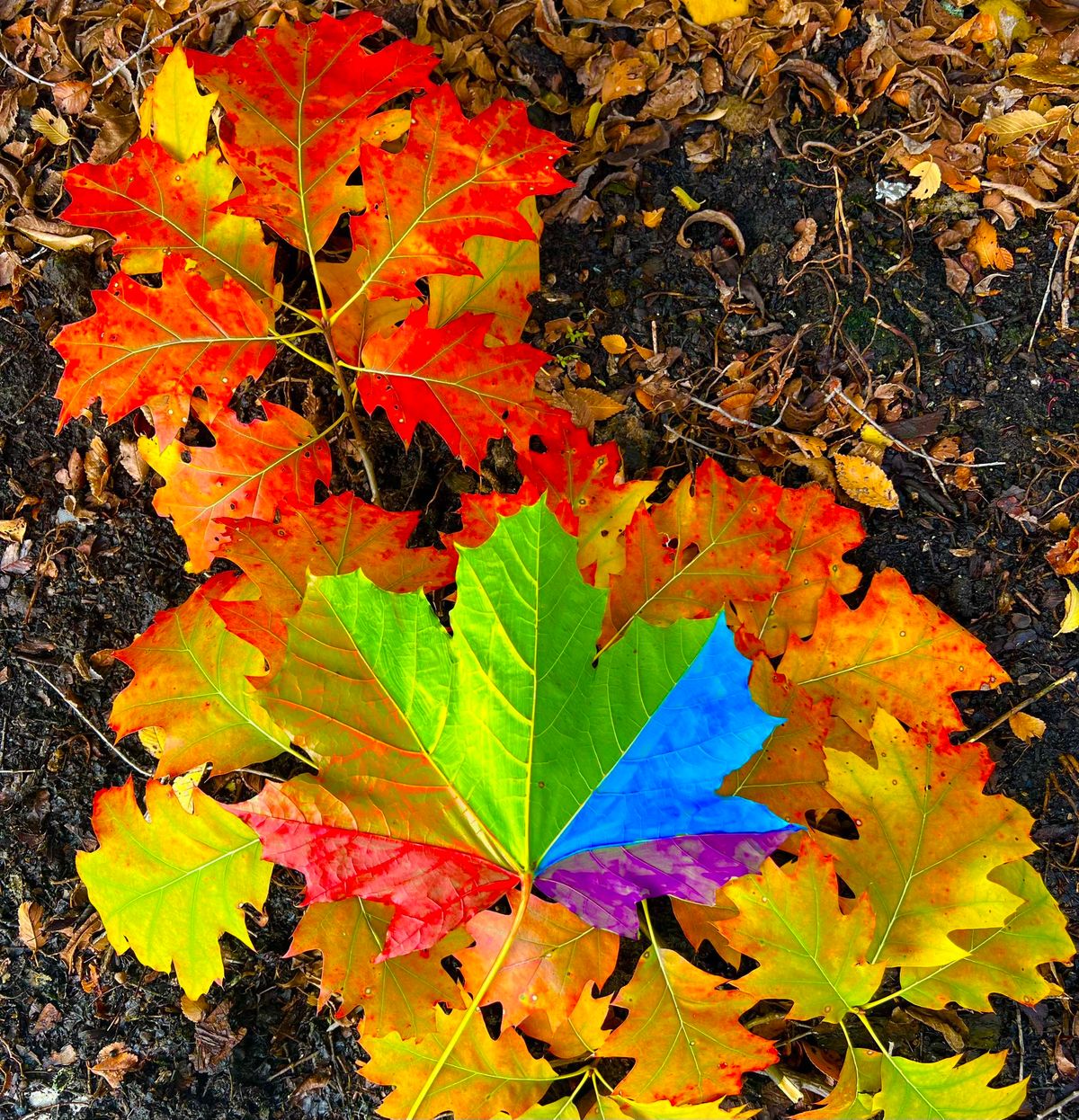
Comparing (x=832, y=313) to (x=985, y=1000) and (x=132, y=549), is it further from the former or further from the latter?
(x=132, y=549)

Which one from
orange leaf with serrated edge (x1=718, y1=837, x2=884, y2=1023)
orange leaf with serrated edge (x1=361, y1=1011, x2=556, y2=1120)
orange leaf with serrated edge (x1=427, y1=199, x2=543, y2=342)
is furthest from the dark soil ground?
orange leaf with serrated edge (x1=718, y1=837, x2=884, y2=1023)

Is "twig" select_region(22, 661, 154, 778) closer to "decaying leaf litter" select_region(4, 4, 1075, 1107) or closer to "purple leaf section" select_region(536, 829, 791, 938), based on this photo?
"decaying leaf litter" select_region(4, 4, 1075, 1107)

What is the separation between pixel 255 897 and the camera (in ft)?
4.15

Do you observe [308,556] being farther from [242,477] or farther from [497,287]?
[497,287]

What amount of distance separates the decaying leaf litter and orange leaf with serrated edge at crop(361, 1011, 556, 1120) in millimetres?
814

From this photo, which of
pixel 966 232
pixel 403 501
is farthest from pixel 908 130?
pixel 403 501

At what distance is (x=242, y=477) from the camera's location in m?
1.41

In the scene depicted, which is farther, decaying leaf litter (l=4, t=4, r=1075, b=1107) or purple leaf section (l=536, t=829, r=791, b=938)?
decaying leaf litter (l=4, t=4, r=1075, b=1107)

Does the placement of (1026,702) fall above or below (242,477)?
below

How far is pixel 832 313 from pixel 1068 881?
3.61ft

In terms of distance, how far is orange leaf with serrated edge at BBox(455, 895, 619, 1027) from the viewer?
1261mm

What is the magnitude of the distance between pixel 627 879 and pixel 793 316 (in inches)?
42.3

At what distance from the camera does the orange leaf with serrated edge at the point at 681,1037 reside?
3.90ft

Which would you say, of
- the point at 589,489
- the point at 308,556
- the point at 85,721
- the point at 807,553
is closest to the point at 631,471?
the point at 589,489
